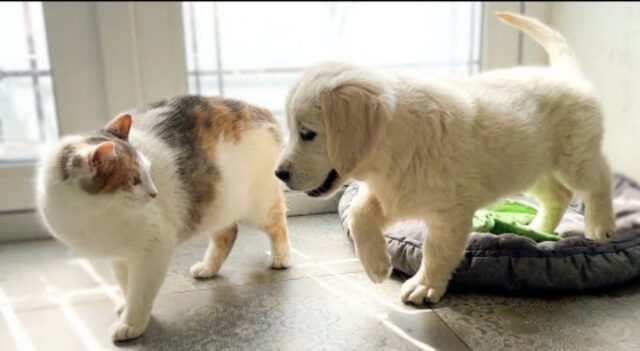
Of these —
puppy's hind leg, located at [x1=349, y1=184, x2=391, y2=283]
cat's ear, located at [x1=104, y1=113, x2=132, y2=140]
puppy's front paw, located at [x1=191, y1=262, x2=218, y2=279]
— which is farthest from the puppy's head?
puppy's front paw, located at [x1=191, y1=262, x2=218, y2=279]

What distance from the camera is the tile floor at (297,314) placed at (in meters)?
1.42

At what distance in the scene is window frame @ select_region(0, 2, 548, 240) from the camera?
2158 mm

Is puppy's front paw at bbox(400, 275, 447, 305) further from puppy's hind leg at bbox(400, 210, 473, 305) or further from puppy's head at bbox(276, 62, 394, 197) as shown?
puppy's head at bbox(276, 62, 394, 197)

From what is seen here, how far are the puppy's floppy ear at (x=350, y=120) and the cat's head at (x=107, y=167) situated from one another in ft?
1.29

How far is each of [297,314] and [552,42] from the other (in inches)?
40.6

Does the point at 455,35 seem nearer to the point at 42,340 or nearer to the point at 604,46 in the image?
the point at 604,46

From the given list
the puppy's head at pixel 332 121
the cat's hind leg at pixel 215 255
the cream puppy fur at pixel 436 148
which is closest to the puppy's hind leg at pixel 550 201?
the cream puppy fur at pixel 436 148

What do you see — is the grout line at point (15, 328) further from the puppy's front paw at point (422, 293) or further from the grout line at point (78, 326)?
the puppy's front paw at point (422, 293)

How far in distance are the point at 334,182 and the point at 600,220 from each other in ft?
2.49

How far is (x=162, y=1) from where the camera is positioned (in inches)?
87.4

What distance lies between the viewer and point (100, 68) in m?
2.20

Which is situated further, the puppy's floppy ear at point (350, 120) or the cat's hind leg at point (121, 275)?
the cat's hind leg at point (121, 275)

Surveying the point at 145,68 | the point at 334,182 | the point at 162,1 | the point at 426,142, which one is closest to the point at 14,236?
the point at 145,68

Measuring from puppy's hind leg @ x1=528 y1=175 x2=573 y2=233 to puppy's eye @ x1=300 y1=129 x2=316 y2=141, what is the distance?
747 mm
